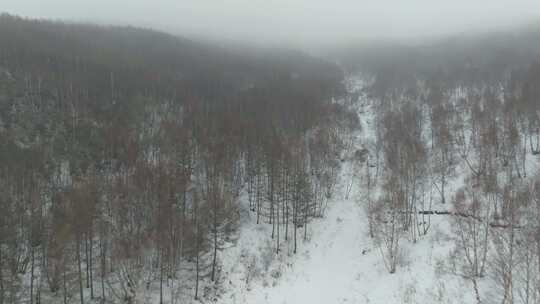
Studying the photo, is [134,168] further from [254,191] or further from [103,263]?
A: [103,263]

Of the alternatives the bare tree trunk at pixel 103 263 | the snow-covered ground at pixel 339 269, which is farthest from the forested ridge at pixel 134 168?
the snow-covered ground at pixel 339 269

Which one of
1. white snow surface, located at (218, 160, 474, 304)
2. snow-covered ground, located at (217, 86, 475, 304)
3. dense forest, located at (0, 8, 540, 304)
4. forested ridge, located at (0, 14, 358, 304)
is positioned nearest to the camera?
white snow surface, located at (218, 160, 474, 304)

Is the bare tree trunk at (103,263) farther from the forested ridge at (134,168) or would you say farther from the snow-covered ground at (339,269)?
the snow-covered ground at (339,269)

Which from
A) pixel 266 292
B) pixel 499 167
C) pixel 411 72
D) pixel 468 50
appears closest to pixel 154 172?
pixel 266 292

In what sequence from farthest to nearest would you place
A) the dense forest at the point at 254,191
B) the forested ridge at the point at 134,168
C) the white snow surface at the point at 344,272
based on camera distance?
1. the forested ridge at the point at 134,168
2. the dense forest at the point at 254,191
3. the white snow surface at the point at 344,272

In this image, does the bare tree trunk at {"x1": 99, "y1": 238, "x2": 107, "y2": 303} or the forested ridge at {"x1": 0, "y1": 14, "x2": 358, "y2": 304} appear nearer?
the bare tree trunk at {"x1": 99, "y1": 238, "x2": 107, "y2": 303}

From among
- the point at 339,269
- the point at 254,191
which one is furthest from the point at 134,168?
the point at 339,269

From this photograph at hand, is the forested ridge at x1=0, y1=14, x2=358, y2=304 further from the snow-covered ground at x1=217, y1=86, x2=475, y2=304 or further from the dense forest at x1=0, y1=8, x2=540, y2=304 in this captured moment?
the snow-covered ground at x1=217, y1=86, x2=475, y2=304

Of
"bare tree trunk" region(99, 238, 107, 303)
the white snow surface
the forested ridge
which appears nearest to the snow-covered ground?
the white snow surface
